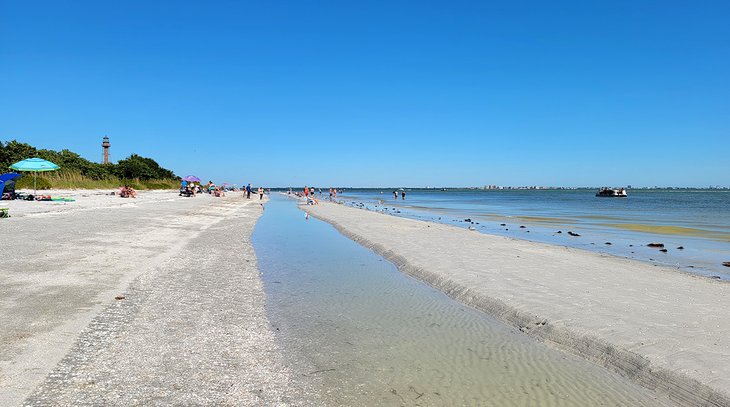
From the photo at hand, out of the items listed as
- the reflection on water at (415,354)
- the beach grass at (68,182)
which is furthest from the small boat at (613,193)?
the reflection on water at (415,354)

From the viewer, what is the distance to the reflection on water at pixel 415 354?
A: 482 cm

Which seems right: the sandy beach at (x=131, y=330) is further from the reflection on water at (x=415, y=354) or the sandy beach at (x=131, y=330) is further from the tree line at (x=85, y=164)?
the tree line at (x=85, y=164)

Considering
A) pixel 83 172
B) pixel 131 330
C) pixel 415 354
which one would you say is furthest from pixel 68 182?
pixel 415 354

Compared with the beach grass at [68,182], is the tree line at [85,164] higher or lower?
higher

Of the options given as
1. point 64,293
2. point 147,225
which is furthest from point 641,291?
point 147,225

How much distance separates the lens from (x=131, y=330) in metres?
6.12

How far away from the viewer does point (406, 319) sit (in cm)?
770

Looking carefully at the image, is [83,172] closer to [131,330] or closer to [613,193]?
[131,330]

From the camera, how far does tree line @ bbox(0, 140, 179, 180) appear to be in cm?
4600

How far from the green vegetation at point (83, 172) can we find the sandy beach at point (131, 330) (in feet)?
136

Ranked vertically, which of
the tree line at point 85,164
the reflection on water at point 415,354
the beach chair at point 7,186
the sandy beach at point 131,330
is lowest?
the reflection on water at point 415,354

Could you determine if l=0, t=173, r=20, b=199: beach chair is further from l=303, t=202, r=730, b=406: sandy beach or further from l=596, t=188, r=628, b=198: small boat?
l=596, t=188, r=628, b=198: small boat

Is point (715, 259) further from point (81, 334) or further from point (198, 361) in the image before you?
point (81, 334)

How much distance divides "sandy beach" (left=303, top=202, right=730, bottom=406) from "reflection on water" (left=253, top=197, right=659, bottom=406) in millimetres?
339
